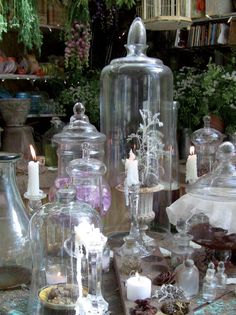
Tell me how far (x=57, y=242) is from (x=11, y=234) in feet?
0.41

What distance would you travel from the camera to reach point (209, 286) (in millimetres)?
1087

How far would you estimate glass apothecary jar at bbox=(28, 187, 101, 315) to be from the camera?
40.8 inches

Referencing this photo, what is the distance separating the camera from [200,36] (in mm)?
3979

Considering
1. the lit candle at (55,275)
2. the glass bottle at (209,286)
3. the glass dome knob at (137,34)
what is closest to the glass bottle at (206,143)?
the glass dome knob at (137,34)

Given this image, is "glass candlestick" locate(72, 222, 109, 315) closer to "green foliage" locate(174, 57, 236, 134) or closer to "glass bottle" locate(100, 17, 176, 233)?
"glass bottle" locate(100, 17, 176, 233)

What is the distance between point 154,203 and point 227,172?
42cm

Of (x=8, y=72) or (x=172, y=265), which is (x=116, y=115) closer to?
(x=172, y=265)

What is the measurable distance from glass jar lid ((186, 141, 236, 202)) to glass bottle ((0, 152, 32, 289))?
1.44ft

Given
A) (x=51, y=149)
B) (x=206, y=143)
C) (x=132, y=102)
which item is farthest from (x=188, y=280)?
(x=51, y=149)

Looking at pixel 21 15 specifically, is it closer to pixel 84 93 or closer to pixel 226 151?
pixel 226 151

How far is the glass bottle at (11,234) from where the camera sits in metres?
1.15

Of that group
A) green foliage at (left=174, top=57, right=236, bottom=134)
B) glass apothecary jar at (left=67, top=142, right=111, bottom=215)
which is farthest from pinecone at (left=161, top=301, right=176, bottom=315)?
green foliage at (left=174, top=57, right=236, bottom=134)

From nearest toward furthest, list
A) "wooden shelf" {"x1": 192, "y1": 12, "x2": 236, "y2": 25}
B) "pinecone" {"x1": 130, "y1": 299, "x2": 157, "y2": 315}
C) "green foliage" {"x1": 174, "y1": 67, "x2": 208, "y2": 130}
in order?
"pinecone" {"x1": 130, "y1": 299, "x2": 157, "y2": 315} < "green foliage" {"x1": 174, "y1": 67, "x2": 208, "y2": 130} < "wooden shelf" {"x1": 192, "y1": 12, "x2": 236, "y2": 25}

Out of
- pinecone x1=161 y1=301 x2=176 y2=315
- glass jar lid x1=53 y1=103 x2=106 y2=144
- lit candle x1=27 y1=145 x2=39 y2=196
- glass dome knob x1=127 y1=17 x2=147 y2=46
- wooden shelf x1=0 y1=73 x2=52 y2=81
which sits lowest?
pinecone x1=161 y1=301 x2=176 y2=315
